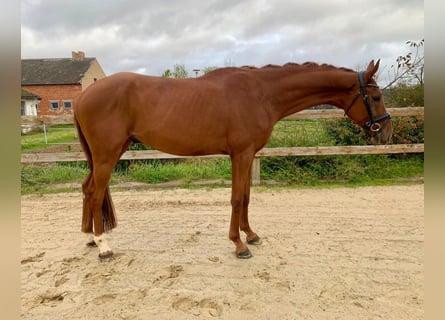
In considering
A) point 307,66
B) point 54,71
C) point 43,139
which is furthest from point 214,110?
point 54,71

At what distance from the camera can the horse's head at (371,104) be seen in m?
3.15

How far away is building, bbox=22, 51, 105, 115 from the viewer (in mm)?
31438

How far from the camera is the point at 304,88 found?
3318 mm

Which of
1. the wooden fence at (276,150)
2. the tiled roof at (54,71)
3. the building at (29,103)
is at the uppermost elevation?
the tiled roof at (54,71)

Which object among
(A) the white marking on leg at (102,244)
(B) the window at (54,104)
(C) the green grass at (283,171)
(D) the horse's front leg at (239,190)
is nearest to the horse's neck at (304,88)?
(D) the horse's front leg at (239,190)

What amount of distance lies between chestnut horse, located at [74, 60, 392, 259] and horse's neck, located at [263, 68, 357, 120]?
11 mm

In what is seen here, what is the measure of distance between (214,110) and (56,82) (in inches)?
1357

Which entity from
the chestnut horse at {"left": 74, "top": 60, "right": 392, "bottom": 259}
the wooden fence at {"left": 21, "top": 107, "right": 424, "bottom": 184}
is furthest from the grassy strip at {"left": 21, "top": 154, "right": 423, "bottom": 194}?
the chestnut horse at {"left": 74, "top": 60, "right": 392, "bottom": 259}

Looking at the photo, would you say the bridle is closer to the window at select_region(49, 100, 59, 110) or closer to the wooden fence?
the wooden fence

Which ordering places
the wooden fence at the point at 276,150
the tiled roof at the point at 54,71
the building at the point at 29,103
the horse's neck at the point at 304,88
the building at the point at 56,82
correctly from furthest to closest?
the tiled roof at the point at 54,71 < the building at the point at 56,82 < the building at the point at 29,103 < the wooden fence at the point at 276,150 < the horse's neck at the point at 304,88

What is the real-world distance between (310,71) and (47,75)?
36.7 m

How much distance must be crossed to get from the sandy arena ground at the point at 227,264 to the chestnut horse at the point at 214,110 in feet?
1.27

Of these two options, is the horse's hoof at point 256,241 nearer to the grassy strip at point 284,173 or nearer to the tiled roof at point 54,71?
the grassy strip at point 284,173

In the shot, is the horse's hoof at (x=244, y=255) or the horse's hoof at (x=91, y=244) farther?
the horse's hoof at (x=91, y=244)
